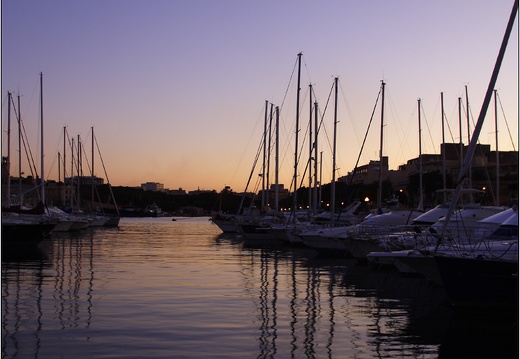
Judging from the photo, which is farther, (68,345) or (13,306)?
(13,306)

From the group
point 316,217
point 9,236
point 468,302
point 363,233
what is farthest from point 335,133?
point 468,302

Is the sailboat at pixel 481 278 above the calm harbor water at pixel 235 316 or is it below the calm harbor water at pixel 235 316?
above

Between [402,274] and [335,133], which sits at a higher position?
[335,133]

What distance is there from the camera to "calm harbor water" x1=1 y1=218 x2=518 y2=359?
1481cm

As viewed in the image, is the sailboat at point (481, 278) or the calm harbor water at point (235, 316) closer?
the calm harbor water at point (235, 316)

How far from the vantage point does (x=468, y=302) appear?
19344 millimetres

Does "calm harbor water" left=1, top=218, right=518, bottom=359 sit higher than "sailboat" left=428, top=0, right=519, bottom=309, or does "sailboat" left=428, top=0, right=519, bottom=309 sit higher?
"sailboat" left=428, top=0, right=519, bottom=309

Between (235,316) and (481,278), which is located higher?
(481,278)

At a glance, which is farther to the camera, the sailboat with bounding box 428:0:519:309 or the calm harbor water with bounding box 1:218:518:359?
the sailboat with bounding box 428:0:519:309

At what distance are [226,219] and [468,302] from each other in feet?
195

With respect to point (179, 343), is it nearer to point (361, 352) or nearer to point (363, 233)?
point (361, 352)

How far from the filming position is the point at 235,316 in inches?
735

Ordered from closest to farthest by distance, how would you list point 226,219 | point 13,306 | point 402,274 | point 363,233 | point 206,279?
point 13,306, point 206,279, point 402,274, point 363,233, point 226,219

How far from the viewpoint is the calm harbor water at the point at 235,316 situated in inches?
583
